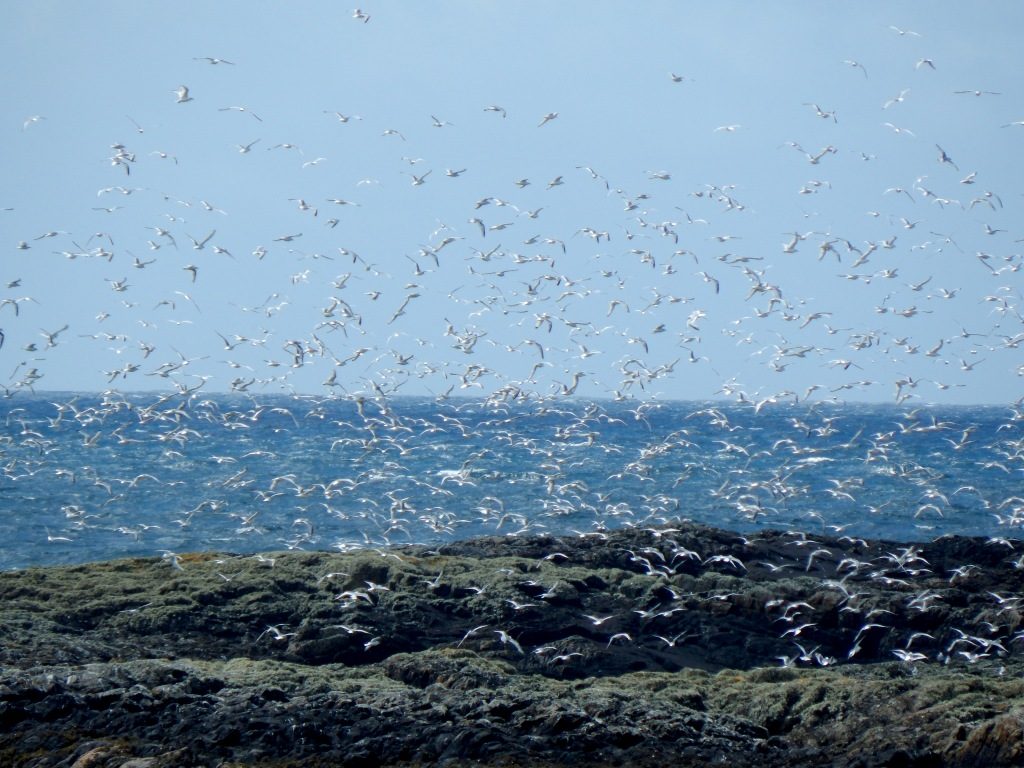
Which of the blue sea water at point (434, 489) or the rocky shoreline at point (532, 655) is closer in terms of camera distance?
the rocky shoreline at point (532, 655)

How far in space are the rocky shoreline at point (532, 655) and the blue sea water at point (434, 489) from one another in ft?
18.3

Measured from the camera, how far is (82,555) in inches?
958

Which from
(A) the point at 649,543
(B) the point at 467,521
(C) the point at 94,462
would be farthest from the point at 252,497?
(A) the point at 649,543

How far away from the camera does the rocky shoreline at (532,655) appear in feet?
31.3

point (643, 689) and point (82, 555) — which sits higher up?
point (643, 689)

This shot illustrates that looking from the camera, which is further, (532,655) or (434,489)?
(434,489)

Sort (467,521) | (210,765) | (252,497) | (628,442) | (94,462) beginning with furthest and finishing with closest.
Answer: (628,442)
(94,462)
(252,497)
(467,521)
(210,765)

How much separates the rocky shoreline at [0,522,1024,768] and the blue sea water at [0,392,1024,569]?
5.58m

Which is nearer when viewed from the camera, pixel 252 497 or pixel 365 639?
pixel 365 639

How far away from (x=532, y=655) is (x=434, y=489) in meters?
16.6

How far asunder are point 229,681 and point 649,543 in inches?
379

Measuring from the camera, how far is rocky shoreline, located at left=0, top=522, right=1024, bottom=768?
9555 mm

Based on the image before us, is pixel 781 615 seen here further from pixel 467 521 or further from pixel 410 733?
pixel 467 521

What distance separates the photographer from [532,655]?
13.6 m
